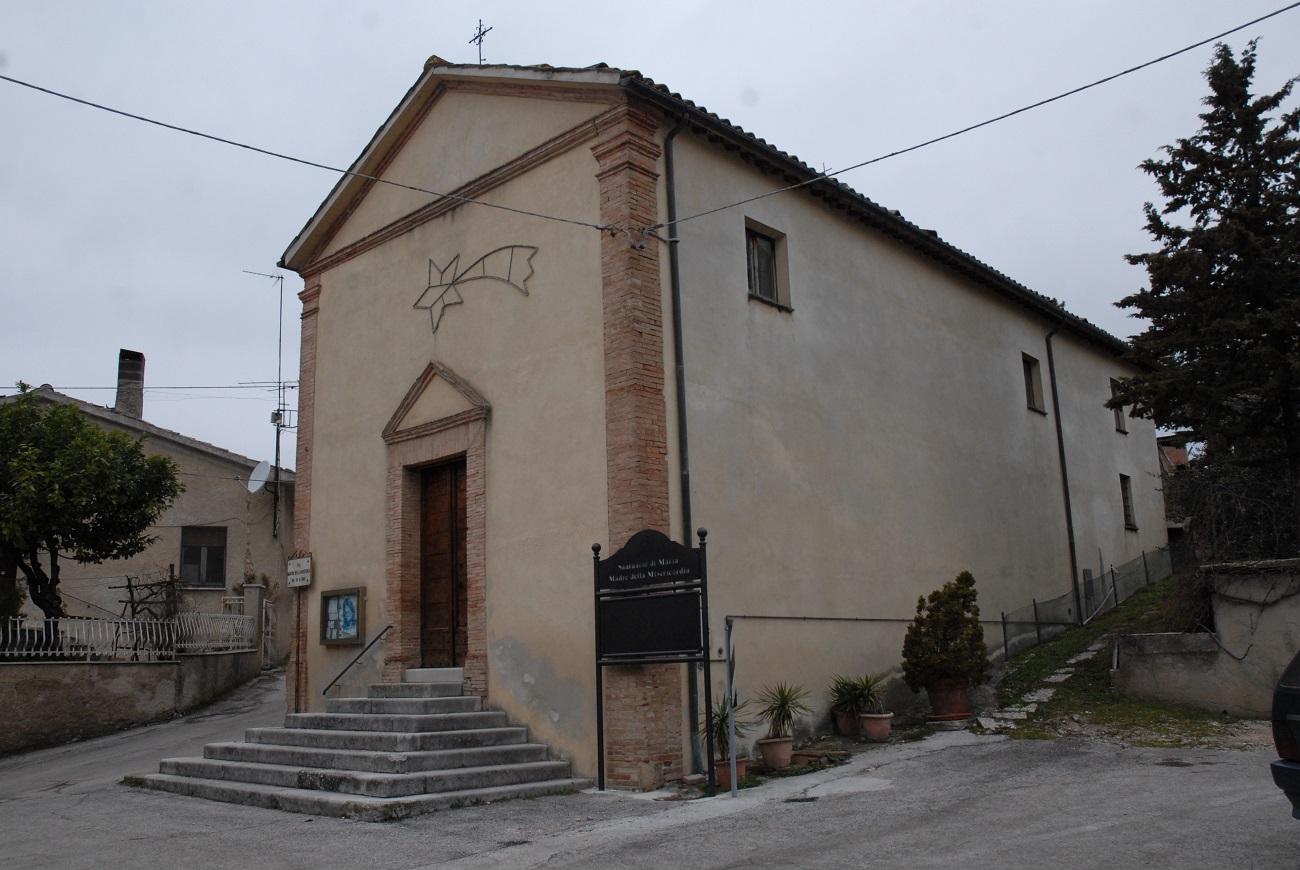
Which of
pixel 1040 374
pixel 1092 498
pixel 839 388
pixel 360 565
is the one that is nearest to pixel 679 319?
pixel 839 388

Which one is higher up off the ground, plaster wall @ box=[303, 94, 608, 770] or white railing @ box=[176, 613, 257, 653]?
plaster wall @ box=[303, 94, 608, 770]

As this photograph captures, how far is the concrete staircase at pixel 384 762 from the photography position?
28.7 feet


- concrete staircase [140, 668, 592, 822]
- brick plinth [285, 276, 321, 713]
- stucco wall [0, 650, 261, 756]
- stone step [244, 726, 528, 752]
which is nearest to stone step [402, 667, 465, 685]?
concrete staircase [140, 668, 592, 822]

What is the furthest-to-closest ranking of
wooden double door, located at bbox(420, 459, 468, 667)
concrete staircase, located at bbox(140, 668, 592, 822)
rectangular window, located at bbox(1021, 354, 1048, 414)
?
rectangular window, located at bbox(1021, 354, 1048, 414) < wooden double door, located at bbox(420, 459, 468, 667) < concrete staircase, located at bbox(140, 668, 592, 822)

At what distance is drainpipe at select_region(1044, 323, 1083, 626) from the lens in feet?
59.8

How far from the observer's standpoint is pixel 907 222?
14.7 meters

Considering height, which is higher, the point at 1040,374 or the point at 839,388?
the point at 1040,374

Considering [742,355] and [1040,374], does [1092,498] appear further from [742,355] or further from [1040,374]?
[742,355]

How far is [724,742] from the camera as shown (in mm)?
9883

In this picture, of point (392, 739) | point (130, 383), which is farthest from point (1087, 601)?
point (130, 383)

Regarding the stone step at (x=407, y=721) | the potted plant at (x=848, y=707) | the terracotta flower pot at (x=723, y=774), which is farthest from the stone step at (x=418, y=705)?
the potted plant at (x=848, y=707)

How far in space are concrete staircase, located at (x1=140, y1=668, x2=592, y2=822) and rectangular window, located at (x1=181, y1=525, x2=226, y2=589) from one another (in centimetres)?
1206

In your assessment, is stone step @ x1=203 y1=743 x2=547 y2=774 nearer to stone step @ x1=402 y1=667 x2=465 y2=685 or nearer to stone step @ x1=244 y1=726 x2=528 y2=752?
stone step @ x1=244 y1=726 x2=528 y2=752

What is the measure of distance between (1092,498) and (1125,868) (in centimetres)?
1519
